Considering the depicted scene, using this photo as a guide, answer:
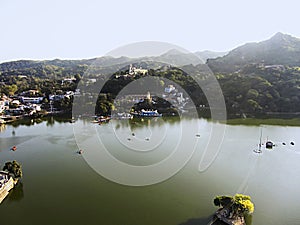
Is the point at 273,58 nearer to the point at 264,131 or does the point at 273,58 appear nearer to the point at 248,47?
the point at 248,47

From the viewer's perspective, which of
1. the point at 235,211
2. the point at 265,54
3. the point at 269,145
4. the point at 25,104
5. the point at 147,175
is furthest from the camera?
the point at 265,54

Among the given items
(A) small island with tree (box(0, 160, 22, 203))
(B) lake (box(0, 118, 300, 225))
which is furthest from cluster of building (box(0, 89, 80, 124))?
(A) small island with tree (box(0, 160, 22, 203))

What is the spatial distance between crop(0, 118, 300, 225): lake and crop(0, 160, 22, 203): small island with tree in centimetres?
15

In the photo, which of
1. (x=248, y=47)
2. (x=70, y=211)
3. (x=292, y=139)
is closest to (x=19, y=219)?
(x=70, y=211)

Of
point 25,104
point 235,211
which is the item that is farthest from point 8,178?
point 25,104

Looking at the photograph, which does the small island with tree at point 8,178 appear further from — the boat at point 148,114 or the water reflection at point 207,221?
the boat at point 148,114

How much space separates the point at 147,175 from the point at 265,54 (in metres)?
27.1

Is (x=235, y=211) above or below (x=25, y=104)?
below

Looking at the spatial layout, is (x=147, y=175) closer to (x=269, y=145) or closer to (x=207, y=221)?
(x=207, y=221)

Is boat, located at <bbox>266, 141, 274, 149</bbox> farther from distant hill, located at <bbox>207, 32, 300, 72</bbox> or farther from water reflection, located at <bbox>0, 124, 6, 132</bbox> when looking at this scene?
distant hill, located at <bbox>207, 32, 300, 72</bbox>

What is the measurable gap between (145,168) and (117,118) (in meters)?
8.66

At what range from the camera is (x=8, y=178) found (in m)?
6.12

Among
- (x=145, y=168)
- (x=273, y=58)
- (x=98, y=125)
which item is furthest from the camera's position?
(x=273, y=58)

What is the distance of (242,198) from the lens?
467 centimetres
